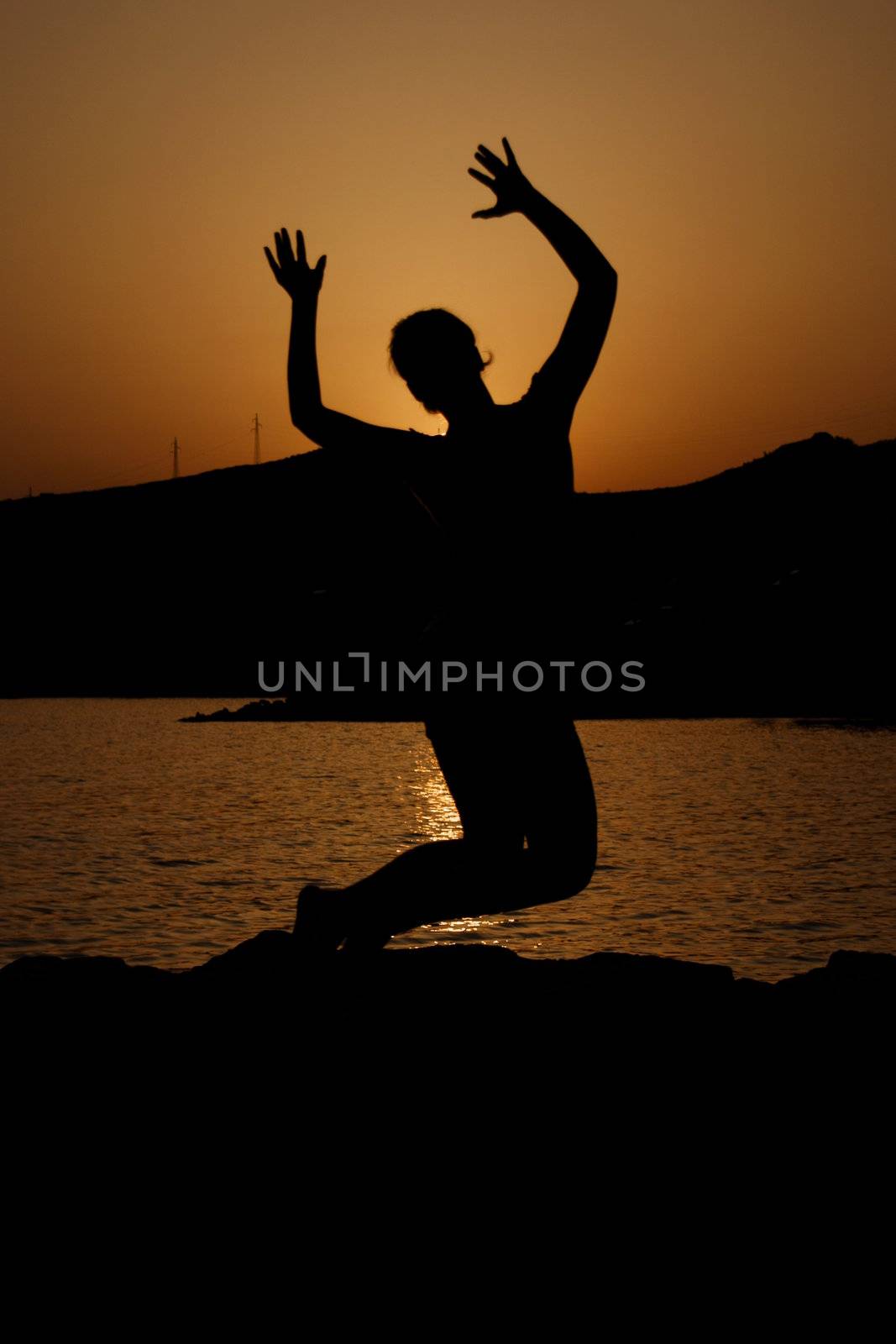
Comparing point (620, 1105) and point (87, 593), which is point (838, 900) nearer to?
point (620, 1105)

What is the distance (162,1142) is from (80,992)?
151 centimetres

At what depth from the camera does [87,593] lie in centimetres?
10844

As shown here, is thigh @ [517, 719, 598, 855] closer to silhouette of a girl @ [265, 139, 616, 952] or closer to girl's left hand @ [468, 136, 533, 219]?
silhouette of a girl @ [265, 139, 616, 952]

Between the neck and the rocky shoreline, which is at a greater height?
the neck

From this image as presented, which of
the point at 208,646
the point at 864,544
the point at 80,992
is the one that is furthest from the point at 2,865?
the point at 208,646

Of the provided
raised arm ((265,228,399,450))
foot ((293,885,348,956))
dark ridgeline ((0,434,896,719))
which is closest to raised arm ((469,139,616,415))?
raised arm ((265,228,399,450))

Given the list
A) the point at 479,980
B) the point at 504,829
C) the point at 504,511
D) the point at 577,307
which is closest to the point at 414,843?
the point at 479,980

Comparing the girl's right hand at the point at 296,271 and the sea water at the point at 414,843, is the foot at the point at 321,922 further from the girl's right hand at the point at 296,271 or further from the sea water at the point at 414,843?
the sea water at the point at 414,843

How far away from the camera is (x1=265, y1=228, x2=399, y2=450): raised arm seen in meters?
4.07

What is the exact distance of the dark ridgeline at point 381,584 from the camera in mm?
67875

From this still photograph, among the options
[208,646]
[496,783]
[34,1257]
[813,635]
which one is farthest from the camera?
[208,646]

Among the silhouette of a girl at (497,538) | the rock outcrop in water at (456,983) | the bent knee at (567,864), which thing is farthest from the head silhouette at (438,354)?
the rock outcrop in water at (456,983)

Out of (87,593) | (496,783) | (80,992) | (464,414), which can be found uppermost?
(87,593)

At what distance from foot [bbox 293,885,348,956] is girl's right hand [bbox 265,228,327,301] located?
1.77 m
